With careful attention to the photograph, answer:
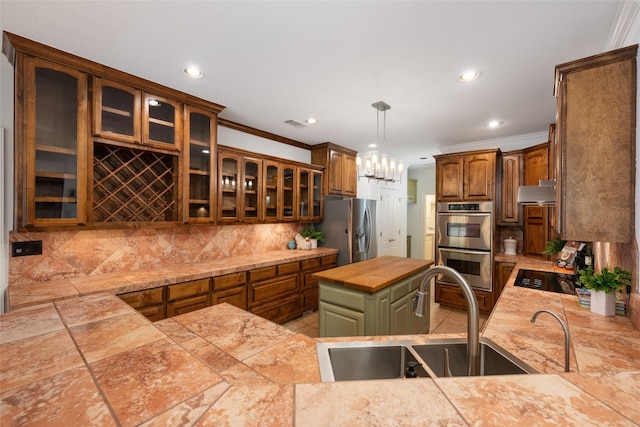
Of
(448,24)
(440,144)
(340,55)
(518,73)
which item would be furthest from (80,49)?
(440,144)

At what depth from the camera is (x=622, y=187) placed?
1.40 metres

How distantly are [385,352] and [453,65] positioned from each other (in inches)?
84.6

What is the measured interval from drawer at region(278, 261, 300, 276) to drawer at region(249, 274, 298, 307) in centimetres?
6

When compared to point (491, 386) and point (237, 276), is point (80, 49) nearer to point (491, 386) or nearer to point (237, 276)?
point (237, 276)

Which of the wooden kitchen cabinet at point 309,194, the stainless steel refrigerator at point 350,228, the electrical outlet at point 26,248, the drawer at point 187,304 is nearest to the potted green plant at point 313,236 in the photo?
the stainless steel refrigerator at point 350,228

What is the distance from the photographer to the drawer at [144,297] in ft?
7.19

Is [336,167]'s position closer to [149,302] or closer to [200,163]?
[200,163]

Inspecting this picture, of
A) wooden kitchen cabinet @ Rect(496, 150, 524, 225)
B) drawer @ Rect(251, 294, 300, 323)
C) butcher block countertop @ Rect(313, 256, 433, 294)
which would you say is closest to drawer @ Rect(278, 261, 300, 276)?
drawer @ Rect(251, 294, 300, 323)

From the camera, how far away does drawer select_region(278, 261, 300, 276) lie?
11.4 feet

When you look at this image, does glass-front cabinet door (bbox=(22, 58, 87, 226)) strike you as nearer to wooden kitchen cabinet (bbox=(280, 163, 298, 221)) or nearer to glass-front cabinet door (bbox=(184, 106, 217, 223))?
glass-front cabinet door (bbox=(184, 106, 217, 223))

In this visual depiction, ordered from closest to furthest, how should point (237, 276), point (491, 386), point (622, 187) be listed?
1. point (491, 386)
2. point (622, 187)
3. point (237, 276)

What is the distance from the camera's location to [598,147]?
144 cm

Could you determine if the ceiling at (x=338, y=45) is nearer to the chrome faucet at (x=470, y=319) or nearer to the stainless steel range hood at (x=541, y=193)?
the stainless steel range hood at (x=541, y=193)

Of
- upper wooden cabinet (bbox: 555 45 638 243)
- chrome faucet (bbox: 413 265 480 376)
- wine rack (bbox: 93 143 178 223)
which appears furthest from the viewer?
wine rack (bbox: 93 143 178 223)
